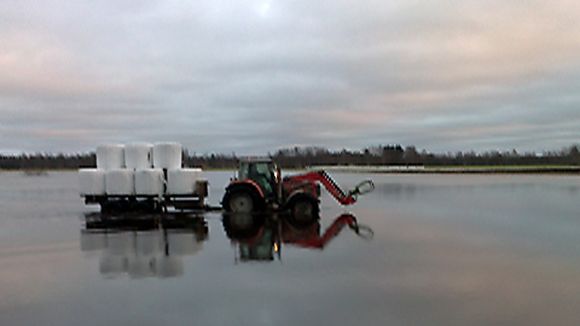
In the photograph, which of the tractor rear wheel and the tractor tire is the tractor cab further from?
the tractor tire

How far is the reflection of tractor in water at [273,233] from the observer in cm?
1061

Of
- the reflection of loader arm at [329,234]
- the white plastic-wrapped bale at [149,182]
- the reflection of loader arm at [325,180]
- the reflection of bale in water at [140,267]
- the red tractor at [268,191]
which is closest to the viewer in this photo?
the reflection of bale in water at [140,267]

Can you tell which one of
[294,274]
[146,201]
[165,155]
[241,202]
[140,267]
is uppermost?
[165,155]

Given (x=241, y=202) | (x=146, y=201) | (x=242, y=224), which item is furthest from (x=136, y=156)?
(x=242, y=224)

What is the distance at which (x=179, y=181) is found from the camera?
17.4 meters

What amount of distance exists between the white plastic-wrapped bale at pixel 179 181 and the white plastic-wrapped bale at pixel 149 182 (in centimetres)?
37

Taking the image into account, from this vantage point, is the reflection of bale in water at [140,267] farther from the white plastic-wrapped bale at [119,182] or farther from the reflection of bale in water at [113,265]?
the white plastic-wrapped bale at [119,182]

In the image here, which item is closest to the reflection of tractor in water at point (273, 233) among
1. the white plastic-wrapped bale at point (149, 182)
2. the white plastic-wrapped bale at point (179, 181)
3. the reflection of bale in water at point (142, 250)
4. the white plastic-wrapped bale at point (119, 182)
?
the reflection of bale in water at point (142, 250)

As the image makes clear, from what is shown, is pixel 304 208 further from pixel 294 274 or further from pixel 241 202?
pixel 294 274

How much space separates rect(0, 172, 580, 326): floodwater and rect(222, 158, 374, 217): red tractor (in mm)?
1803

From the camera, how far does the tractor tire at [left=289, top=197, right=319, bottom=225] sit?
16.2 meters

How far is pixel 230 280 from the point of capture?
7.95m

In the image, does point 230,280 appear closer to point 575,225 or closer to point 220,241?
point 220,241

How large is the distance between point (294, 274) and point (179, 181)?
10.1 meters
